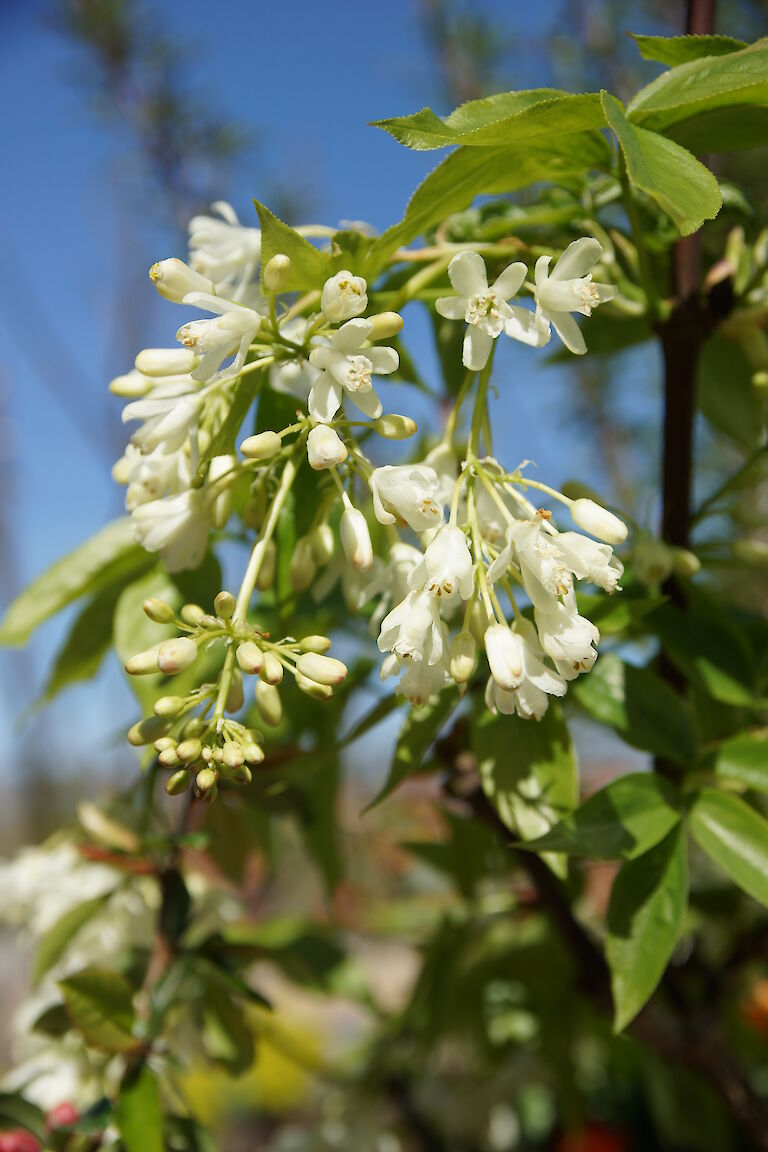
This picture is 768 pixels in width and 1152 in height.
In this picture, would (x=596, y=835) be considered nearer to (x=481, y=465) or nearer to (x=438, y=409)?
(x=481, y=465)

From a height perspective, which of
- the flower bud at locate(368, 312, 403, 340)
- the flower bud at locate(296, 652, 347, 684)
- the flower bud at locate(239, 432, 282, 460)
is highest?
the flower bud at locate(368, 312, 403, 340)

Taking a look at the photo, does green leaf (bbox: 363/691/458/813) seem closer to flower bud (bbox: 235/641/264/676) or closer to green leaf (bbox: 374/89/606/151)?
flower bud (bbox: 235/641/264/676)

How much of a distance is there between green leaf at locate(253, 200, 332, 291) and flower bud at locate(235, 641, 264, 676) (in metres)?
0.22

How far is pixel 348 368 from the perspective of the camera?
1.74 ft

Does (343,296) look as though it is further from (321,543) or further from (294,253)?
(321,543)

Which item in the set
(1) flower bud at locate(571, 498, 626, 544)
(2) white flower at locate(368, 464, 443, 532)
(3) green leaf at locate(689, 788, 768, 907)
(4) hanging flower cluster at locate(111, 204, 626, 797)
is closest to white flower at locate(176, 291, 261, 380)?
(4) hanging flower cluster at locate(111, 204, 626, 797)

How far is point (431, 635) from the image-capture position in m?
0.54

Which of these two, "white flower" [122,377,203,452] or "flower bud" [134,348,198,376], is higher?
"flower bud" [134,348,198,376]

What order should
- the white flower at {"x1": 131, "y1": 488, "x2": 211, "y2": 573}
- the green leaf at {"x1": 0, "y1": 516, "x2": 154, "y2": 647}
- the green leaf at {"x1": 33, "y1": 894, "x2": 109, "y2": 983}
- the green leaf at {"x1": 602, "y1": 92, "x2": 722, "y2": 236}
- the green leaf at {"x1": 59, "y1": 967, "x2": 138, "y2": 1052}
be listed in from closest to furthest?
the green leaf at {"x1": 602, "y1": 92, "x2": 722, "y2": 236} < the white flower at {"x1": 131, "y1": 488, "x2": 211, "y2": 573} < the green leaf at {"x1": 59, "y1": 967, "x2": 138, "y2": 1052} < the green leaf at {"x1": 0, "y1": 516, "x2": 154, "y2": 647} < the green leaf at {"x1": 33, "y1": 894, "x2": 109, "y2": 983}

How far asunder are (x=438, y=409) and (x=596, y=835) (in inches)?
42.7

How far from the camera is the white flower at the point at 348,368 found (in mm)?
527

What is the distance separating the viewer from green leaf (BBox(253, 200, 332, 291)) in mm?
528

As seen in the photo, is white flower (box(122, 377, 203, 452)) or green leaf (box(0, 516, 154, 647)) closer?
white flower (box(122, 377, 203, 452))

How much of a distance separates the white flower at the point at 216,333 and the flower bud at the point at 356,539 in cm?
11
